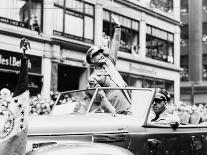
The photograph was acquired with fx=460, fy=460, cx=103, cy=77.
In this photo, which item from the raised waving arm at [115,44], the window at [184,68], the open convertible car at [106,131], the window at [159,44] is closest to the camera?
the open convertible car at [106,131]

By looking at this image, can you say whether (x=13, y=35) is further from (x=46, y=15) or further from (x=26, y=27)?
(x=46, y=15)

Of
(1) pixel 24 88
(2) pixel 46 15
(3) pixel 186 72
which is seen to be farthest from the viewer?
(3) pixel 186 72

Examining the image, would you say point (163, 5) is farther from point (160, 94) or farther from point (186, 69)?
point (160, 94)

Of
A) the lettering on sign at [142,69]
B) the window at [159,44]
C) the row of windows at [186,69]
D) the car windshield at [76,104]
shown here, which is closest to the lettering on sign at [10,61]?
the lettering on sign at [142,69]

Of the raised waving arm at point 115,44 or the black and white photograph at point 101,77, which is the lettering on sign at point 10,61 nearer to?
the black and white photograph at point 101,77

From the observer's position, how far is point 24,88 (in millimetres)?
4641

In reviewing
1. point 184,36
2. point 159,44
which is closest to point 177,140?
point 159,44

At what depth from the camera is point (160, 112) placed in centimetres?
619

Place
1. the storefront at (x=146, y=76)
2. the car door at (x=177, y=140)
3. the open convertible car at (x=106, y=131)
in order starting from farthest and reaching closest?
the storefront at (x=146, y=76)
the car door at (x=177, y=140)
the open convertible car at (x=106, y=131)

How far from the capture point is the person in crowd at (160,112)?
5.95 m

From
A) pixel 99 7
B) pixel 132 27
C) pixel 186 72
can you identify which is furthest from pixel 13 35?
pixel 186 72

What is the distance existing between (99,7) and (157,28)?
7.66 metres

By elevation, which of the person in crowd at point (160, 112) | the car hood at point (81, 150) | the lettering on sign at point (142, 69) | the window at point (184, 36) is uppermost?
the window at point (184, 36)

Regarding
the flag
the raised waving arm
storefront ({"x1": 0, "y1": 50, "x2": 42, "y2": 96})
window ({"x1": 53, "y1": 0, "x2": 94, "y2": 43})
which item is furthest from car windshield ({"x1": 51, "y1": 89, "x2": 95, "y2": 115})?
window ({"x1": 53, "y1": 0, "x2": 94, "y2": 43})
